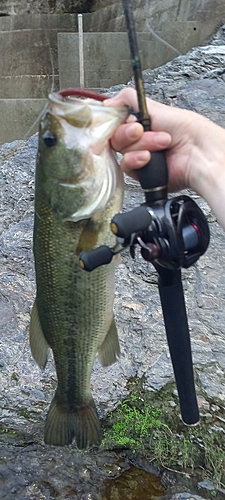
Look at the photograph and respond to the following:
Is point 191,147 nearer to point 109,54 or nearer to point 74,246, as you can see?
point 74,246

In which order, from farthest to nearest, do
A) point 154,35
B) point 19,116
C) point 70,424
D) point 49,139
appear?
point 19,116 < point 154,35 < point 70,424 < point 49,139

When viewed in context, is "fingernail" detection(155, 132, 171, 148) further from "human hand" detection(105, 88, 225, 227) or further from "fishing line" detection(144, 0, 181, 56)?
"fishing line" detection(144, 0, 181, 56)

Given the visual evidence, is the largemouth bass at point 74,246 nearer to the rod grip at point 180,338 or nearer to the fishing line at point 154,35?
the rod grip at point 180,338

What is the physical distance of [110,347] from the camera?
2.04m

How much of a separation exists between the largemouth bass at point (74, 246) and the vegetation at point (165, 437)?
1.02 metres

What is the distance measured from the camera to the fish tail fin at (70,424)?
6.94 feet

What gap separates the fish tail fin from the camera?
6.94 ft

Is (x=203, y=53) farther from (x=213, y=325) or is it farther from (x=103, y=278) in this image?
(x=103, y=278)

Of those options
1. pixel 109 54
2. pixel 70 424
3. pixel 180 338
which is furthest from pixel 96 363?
pixel 109 54

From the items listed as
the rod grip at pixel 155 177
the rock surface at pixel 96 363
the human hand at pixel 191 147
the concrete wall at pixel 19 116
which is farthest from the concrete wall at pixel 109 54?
the rod grip at pixel 155 177

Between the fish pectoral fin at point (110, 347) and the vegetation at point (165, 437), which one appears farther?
the vegetation at point (165, 437)

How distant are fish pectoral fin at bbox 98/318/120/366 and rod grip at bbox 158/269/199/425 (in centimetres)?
33

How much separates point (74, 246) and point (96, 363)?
175 cm

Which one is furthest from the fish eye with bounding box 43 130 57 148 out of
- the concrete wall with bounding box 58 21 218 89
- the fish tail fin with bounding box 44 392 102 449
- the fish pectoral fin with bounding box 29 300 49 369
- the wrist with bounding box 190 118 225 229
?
the concrete wall with bounding box 58 21 218 89
